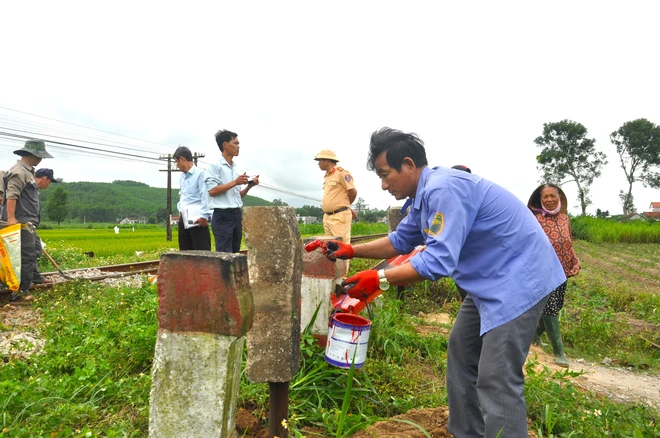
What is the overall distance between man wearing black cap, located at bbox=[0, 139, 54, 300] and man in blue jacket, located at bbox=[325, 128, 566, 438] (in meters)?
4.61

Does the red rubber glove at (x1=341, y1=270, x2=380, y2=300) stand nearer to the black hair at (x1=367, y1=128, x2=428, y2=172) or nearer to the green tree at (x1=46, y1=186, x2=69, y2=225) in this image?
the black hair at (x1=367, y1=128, x2=428, y2=172)

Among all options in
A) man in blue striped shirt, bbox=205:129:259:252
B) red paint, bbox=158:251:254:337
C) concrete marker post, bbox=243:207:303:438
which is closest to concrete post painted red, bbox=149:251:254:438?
red paint, bbox=158:251:254:337

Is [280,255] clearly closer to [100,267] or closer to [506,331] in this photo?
[506,331]

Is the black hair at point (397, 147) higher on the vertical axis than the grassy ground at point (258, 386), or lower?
higher

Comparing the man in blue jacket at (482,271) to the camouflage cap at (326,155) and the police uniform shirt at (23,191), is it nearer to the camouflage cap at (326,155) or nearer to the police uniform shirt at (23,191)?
the camouflage cap at (326,155)

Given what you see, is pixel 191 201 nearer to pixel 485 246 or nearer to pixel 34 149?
pixel 34 149

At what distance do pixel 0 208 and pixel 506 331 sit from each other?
20.6 ft

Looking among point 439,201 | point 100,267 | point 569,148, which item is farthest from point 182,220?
point 569,148

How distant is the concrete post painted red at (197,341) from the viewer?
4.44ft

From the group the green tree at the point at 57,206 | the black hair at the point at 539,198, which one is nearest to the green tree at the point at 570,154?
the black hair at the point at 539,198

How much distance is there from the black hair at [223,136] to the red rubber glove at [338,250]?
8.70 ft

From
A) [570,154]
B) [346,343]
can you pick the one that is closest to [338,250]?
[346,343]

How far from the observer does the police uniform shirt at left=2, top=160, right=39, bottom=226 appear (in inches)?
188

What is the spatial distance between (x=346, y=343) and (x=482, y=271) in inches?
32.0
